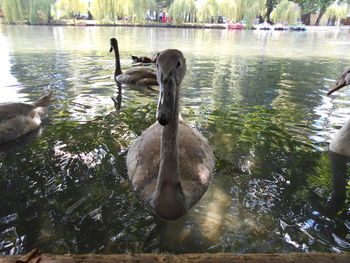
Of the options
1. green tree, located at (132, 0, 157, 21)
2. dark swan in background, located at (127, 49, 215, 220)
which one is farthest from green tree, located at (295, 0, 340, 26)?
dark swan in background, located at (127, 49, 215, 220)

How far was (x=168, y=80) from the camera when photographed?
2.66 m

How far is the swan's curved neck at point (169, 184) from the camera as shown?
3182 millimetres

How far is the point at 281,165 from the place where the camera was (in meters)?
4.55

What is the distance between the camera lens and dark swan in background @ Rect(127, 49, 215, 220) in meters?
2.74

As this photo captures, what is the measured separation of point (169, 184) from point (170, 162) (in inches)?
9.8

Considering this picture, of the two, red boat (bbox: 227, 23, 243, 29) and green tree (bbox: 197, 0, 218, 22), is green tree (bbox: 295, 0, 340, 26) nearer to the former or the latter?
red boat (bbox: 227, 23, 243, 29)

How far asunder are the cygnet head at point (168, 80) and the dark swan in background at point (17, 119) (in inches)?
149

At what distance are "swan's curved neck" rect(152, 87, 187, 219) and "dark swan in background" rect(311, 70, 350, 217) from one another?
69.2 inches

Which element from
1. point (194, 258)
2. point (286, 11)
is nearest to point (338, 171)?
point (194, 258)

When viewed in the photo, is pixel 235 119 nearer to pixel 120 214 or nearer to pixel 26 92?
pixel 120 214

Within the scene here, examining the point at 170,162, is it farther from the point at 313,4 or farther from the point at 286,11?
the point at 313,4

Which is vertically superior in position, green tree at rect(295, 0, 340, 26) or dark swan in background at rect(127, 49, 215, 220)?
green tree at rect(295, 0, 340, 26)

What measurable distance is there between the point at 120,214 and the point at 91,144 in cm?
208

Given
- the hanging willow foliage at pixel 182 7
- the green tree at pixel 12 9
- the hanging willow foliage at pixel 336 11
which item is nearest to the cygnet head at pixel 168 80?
the green tree at pixel 12 9
